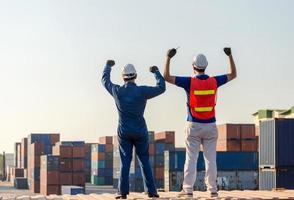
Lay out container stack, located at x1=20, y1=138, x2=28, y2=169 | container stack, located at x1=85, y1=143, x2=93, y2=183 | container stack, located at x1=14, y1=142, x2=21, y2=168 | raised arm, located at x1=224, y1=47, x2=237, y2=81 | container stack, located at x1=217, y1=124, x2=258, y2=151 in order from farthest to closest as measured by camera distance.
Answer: container stack, located at x1=14, y1=142, x2=21, y2=168
container stack, located at x1=85, y1=143, x2=93, y2=183
container stack, located at x1=20, y1=138, x2=28, y2=169
container stack, located at x1=217, y1=124, x2=258, y2=151
raised arm, located at x1=224, y1=47, x2=237, y2=81

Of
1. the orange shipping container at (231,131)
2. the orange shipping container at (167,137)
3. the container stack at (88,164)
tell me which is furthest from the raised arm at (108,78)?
the container stack at (88,164)

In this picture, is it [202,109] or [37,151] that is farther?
[37,151]

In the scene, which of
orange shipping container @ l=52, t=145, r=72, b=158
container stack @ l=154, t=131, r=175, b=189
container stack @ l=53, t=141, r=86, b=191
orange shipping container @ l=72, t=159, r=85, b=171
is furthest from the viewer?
orange shipping container @ l=72, t=159, r=85, b=171

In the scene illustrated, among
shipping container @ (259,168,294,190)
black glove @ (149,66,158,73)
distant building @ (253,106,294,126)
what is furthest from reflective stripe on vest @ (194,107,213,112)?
distant building @ (253,106,294,126)

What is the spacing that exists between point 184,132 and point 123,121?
95cm

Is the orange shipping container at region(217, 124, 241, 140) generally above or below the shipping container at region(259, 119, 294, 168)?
above

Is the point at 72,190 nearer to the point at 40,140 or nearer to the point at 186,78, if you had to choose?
the point at 40,140

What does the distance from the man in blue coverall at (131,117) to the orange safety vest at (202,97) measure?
0.48 m

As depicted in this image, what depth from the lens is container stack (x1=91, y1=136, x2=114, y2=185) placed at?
10850 cm

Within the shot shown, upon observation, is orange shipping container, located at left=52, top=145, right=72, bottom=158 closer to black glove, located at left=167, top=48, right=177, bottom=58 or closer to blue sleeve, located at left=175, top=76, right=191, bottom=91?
black glove, located at left=167, top=48, right=177, bottom=58

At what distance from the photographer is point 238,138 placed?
69.2 metres

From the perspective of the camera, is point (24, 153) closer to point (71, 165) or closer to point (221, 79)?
point (71, 165)

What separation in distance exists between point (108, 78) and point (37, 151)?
89.6 m

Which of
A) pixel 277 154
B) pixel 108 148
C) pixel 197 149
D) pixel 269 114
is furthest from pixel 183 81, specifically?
pixel 108 148
